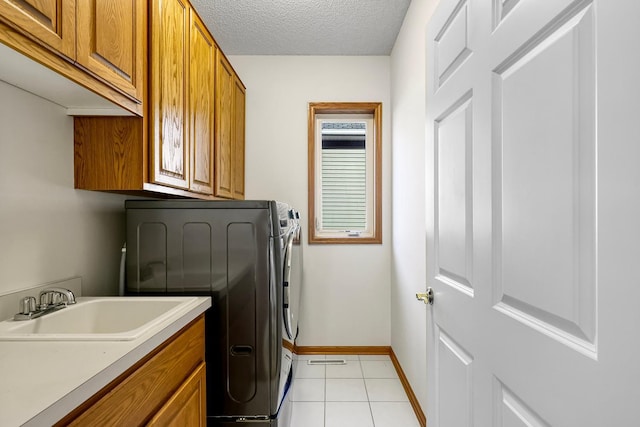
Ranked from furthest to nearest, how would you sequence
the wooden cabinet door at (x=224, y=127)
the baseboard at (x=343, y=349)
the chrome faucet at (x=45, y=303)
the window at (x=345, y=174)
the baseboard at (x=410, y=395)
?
the window at (x=345, y=174)
the baseboard at (x=343, y=349)
the wooden cabinet door at (x=224, y=127)
the baseboard at (x=410, y=395)
the chrome faucet at (x=45, y=303)

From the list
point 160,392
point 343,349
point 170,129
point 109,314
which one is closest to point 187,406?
point 160,392

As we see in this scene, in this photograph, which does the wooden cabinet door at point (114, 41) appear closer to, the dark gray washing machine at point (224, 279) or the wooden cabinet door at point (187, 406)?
the dark gray washing machine at point (224, 279)

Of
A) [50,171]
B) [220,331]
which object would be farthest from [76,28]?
[220,331]

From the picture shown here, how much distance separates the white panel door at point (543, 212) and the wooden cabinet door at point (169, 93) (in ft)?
3.73

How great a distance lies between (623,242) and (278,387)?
150cm

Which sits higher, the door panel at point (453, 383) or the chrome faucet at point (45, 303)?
the chrome faucet at point (45, 303)

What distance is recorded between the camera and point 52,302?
1.26 meters

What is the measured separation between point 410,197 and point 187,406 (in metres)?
1.70

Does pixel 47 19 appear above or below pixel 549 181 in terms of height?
above

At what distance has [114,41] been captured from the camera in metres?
1.16

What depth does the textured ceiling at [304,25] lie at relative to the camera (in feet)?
7.48

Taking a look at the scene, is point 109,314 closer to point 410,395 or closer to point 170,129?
point 170,129

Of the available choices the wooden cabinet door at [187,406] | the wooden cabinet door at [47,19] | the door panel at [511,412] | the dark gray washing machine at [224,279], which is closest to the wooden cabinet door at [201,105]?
the dark gray washing machine at [224,279]

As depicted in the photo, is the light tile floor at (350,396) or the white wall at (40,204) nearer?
the white wall at (40,204)
